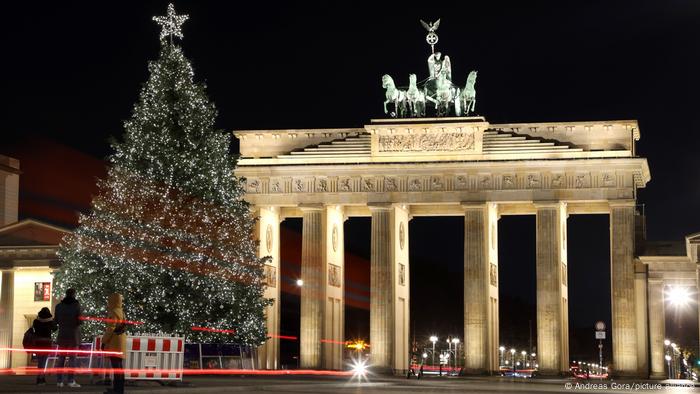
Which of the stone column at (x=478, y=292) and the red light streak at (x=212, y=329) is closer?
the red light streak at (x=212, y=329)

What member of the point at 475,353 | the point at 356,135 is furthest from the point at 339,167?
the point at 475,353

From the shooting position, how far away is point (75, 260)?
162ft

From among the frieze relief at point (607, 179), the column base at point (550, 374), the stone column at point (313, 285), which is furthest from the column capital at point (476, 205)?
the column base at point (550, 374)

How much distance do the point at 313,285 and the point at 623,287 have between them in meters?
19.8

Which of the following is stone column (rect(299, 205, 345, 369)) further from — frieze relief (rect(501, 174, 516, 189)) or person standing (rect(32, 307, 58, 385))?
person standing (rect(32, 307, 58, 385))

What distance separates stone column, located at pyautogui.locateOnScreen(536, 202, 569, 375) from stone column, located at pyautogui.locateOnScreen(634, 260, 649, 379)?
458 cm

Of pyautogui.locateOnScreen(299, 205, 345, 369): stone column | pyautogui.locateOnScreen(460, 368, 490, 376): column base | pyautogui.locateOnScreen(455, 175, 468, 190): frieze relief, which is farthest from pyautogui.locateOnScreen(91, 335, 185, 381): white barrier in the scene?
pyautogui.locateOnScreen(455, 175, 468, 190): frieze relief

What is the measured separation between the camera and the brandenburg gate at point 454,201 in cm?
8231

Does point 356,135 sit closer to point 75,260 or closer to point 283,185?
point 283,185

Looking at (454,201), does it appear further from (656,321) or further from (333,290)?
(656,321)

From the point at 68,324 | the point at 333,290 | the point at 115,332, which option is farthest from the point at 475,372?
the point at 115,332

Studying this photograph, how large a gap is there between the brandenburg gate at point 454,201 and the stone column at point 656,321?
3.71ft

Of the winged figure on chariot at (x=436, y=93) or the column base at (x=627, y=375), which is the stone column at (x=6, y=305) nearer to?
the winged figure on chariot at (x=436, y=93)

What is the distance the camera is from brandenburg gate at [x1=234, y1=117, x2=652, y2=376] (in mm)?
82312
